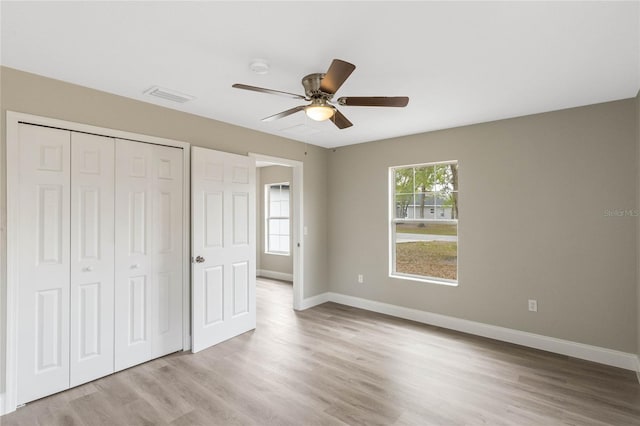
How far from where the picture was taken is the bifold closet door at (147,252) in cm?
298

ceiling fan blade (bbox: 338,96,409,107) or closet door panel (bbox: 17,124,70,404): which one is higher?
ceiling fan blade (bbox: 338,96,409,107)

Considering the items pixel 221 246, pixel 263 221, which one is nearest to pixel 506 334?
pixel 221 246

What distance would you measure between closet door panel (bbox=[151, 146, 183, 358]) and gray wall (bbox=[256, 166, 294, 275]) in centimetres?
370

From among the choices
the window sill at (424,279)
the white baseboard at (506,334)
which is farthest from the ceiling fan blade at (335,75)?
the white baseboard at (506,334)

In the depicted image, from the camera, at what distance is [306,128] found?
13.5 ft

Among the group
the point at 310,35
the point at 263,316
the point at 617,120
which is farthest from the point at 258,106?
the point at 617,120

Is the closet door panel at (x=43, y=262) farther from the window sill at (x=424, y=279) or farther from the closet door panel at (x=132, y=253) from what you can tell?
the window sill at (x=424, y=279)

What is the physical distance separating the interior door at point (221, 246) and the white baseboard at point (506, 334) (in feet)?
4.71

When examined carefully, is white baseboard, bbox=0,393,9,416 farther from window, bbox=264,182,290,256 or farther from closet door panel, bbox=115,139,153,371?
window, bbox=264,182,290,256

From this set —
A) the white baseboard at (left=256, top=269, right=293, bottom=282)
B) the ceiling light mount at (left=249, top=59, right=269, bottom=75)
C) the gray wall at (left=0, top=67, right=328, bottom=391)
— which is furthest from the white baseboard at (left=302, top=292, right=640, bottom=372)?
the ceiling light mount at (left=249, top=59, right=269, bottom=75)

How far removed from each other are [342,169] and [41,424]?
14.4ft

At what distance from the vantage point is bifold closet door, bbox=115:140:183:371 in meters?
2.98

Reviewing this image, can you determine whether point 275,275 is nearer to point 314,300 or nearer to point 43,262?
point 314,300

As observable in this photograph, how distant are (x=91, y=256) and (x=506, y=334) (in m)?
4.37
